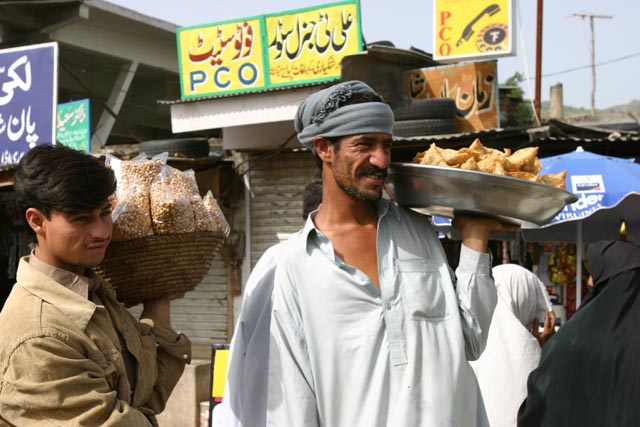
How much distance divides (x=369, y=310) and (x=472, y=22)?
8141 millimetres

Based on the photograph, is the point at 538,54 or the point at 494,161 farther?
the point at 538,54

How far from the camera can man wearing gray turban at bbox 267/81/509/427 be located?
211 centimetres

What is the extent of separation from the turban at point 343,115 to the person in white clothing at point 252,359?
0.43 metres

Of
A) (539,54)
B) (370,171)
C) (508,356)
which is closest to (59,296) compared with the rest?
(370,171)

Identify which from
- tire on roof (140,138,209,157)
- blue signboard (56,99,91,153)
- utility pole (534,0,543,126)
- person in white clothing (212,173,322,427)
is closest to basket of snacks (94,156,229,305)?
person in white clothing (212,173,322,427)

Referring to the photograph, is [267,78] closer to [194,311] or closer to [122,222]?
[194,311]

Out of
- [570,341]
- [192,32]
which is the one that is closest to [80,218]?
[570,341]

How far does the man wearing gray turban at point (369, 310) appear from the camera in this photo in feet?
6.92

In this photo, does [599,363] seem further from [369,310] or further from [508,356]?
[369,310]

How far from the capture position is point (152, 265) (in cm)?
241

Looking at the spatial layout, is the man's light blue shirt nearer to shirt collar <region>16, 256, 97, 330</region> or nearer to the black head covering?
shirt collar <region>16, 256, 97, 330</region>

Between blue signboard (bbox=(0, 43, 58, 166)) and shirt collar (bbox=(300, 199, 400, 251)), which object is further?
blue signboard (bbox=(0, 43, 58, 166))

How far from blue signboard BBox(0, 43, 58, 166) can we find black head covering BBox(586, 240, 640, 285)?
478 centimetres

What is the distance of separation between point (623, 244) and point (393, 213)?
1.53 m
